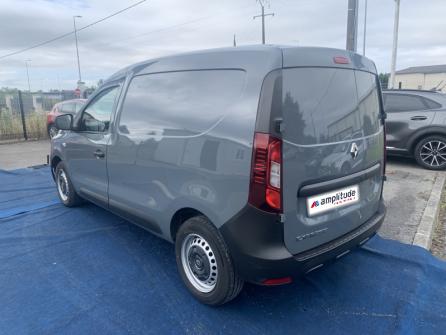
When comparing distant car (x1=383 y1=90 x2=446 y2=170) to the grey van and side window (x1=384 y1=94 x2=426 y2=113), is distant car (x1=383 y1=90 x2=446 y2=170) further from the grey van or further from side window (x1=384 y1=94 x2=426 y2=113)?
the grey van

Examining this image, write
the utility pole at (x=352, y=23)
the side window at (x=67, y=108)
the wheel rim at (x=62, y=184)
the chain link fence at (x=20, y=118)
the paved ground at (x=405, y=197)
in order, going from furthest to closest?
the chain link fence at (x=20, y=118) → the side window at (x=67, y=108) → the utility pole at (x=352, y=23) → the wheel rim at (x=62, y=184) → the paved ground at (x=405, y=197)

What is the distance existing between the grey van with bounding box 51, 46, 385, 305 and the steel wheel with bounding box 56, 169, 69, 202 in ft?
6.75

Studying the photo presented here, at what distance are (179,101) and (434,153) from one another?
621 cm

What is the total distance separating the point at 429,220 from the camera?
426 cm

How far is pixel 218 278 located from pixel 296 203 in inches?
32.4

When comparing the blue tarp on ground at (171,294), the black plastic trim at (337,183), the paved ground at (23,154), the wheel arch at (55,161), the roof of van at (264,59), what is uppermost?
the roof of van at (264,59)

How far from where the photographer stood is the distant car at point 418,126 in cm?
692

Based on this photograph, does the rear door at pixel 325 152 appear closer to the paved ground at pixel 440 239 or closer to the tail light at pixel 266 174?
the tail light at pixel 266 174

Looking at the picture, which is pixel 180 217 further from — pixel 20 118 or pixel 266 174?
pixel 20 118

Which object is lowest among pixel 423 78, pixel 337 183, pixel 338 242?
pixel 338 242

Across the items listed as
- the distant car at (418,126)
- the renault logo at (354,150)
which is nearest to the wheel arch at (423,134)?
the distant car at (418,126)

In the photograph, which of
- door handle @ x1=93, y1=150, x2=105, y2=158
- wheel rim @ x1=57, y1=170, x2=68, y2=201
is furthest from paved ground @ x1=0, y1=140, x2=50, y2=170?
door handle @ x1=93, y1=150, x2=105, y2=158

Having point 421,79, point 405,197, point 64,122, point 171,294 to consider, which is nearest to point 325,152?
point 171,294

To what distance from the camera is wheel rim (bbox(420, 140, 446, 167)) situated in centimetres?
692
